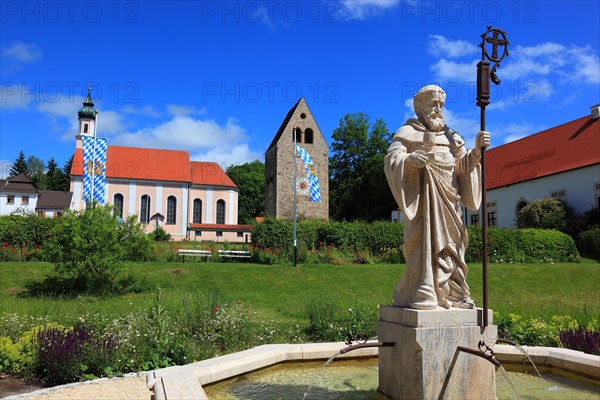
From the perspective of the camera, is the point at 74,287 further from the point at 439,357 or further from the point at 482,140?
the point at 482,140

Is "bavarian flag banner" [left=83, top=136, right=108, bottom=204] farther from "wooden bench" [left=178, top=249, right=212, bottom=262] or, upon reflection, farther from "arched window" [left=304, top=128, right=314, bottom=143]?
"arched window" [left=304, top=128, right=314, bottom=143]

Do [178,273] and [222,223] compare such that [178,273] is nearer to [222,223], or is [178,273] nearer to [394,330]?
[394,330]

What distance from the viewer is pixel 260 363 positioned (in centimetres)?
518

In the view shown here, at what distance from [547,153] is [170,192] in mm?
36378

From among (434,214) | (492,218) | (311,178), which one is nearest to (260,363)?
(434,214)

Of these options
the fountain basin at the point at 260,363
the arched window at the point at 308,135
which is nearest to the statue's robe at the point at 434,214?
the fountain basin at the point at 260,363

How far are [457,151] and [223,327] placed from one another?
4834 mm

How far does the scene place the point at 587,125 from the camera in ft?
112

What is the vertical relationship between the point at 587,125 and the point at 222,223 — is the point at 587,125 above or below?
above

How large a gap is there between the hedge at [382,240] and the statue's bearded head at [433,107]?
17647 mm

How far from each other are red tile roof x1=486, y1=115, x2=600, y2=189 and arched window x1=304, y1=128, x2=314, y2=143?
665 inches

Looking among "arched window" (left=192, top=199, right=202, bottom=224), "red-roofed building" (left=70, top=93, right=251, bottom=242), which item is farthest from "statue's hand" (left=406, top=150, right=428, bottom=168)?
"arched window" (left=192, top=199, right=202, bottom=224)

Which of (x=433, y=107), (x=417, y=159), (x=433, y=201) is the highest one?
(x=433, y=107)

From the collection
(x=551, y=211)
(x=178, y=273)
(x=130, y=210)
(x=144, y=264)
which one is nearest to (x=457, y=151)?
(x=178, y=273)
